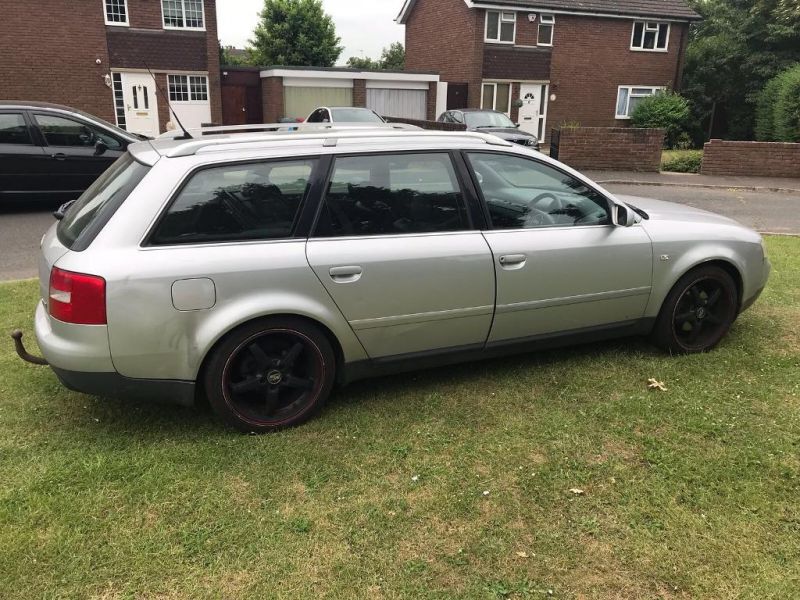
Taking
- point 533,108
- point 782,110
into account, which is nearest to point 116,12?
point 533,108

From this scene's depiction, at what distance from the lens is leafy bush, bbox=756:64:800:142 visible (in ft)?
64.2

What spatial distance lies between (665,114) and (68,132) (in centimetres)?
2238

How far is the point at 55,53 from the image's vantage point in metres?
22.0

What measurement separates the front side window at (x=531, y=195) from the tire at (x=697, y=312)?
2.56ft

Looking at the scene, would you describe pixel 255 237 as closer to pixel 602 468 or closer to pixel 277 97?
pixel 602 468

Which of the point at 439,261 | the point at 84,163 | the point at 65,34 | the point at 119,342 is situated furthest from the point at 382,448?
the point at 65,34

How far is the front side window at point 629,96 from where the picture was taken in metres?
29.3

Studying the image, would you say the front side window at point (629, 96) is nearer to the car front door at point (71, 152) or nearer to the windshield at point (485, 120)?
the windshield at point (485, 120)

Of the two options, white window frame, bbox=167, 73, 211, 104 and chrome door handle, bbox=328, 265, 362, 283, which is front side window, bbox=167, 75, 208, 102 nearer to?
white window frame, bbox=167, 73, 211, 104

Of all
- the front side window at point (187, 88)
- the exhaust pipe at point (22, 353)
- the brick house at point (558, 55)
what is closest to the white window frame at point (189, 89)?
the front side window at point (187, 88)

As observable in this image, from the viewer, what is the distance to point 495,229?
4.08 metres

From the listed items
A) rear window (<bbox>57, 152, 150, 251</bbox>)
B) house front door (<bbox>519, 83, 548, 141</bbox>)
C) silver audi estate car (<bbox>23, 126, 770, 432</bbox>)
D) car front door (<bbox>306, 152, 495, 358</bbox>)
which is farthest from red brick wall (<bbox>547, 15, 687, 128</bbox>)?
rear window (<bbox>57, 152, 150, 251</bbox>)

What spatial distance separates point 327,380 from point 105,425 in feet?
4.14

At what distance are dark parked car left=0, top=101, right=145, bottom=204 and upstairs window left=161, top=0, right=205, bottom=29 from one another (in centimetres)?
1462
